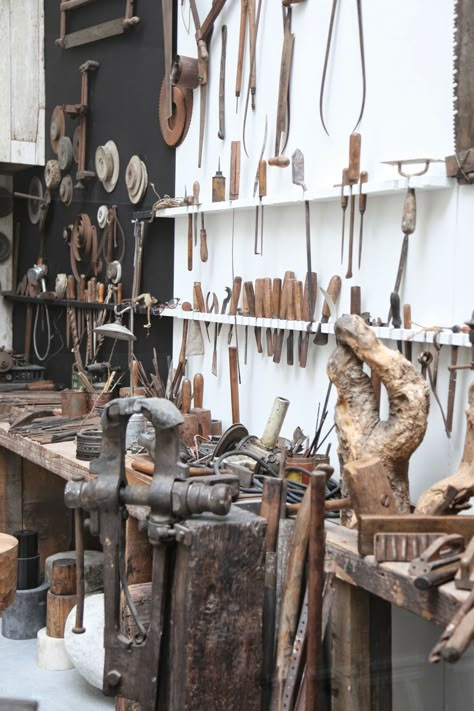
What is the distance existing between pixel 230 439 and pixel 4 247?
368 cm

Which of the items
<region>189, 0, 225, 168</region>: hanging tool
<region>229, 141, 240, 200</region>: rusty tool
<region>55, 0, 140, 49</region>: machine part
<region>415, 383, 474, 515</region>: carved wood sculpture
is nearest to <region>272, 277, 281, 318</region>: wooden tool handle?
<region>229, 141, 240, 200</region>: rusty tool

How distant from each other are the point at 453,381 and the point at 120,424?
1226mm

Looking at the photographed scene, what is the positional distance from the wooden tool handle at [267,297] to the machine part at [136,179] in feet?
5.14

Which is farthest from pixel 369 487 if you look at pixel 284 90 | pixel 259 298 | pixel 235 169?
pixel 235 169

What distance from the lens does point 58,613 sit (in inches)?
177

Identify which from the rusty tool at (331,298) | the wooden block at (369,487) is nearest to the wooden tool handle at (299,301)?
the rusty tool at (331,298)

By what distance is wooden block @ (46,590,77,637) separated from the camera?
14.7ft

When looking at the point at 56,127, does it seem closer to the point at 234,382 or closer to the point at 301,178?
the point at 234,382

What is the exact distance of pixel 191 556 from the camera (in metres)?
2.41

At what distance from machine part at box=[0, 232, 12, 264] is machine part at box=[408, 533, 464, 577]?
5.35 m

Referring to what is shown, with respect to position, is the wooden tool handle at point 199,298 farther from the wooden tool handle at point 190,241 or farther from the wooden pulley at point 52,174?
the wooden pulley at point 52,174

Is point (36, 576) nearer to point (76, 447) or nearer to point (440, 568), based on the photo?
point (76, 447)

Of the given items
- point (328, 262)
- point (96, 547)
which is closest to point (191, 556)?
point (328, 262)

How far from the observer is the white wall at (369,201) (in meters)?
3.26
